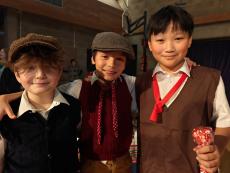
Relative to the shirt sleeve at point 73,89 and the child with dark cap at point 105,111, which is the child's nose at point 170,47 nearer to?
the child with dark cap at point 105,111

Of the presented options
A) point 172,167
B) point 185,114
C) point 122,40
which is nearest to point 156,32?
point 122,40

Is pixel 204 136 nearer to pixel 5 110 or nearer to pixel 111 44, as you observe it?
pixel 111 44

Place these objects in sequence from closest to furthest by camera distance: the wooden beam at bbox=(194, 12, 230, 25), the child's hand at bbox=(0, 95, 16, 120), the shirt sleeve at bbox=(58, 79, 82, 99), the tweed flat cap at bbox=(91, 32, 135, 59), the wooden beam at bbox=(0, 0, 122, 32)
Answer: the child's hand at bbox=(0, 95, 16, 120) → the tweed flat cap at bbox=(91, 32, 135, 59) → the shirt sleeve at bbox=(58, 79, 82, 99) → the wooden beam at bbox=(0, 0, 122, 32) → the wooden beam at bbox=(194, 12, 230, 25)

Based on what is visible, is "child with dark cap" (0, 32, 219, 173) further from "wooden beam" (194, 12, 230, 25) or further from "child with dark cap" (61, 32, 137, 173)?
"wooden beam" (194, 12, 230, 25)

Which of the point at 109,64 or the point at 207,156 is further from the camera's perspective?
the point at 109,64

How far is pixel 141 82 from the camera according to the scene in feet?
4.66

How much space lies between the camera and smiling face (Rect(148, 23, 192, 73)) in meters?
1.21

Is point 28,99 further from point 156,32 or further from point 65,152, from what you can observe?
point 156,32

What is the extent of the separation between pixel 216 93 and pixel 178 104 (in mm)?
177

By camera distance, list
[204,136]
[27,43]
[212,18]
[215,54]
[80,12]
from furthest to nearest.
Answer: [215,54], [80,12], [212,18], [27,43], [204,136]

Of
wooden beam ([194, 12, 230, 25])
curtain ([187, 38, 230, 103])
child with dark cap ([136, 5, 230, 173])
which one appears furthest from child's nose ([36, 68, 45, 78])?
curtain ([187, 38, 230, 103])

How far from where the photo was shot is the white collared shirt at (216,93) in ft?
3.90

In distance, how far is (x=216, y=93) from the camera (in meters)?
1.20

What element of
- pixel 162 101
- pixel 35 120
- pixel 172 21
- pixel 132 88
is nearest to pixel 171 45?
pixel 172 21
